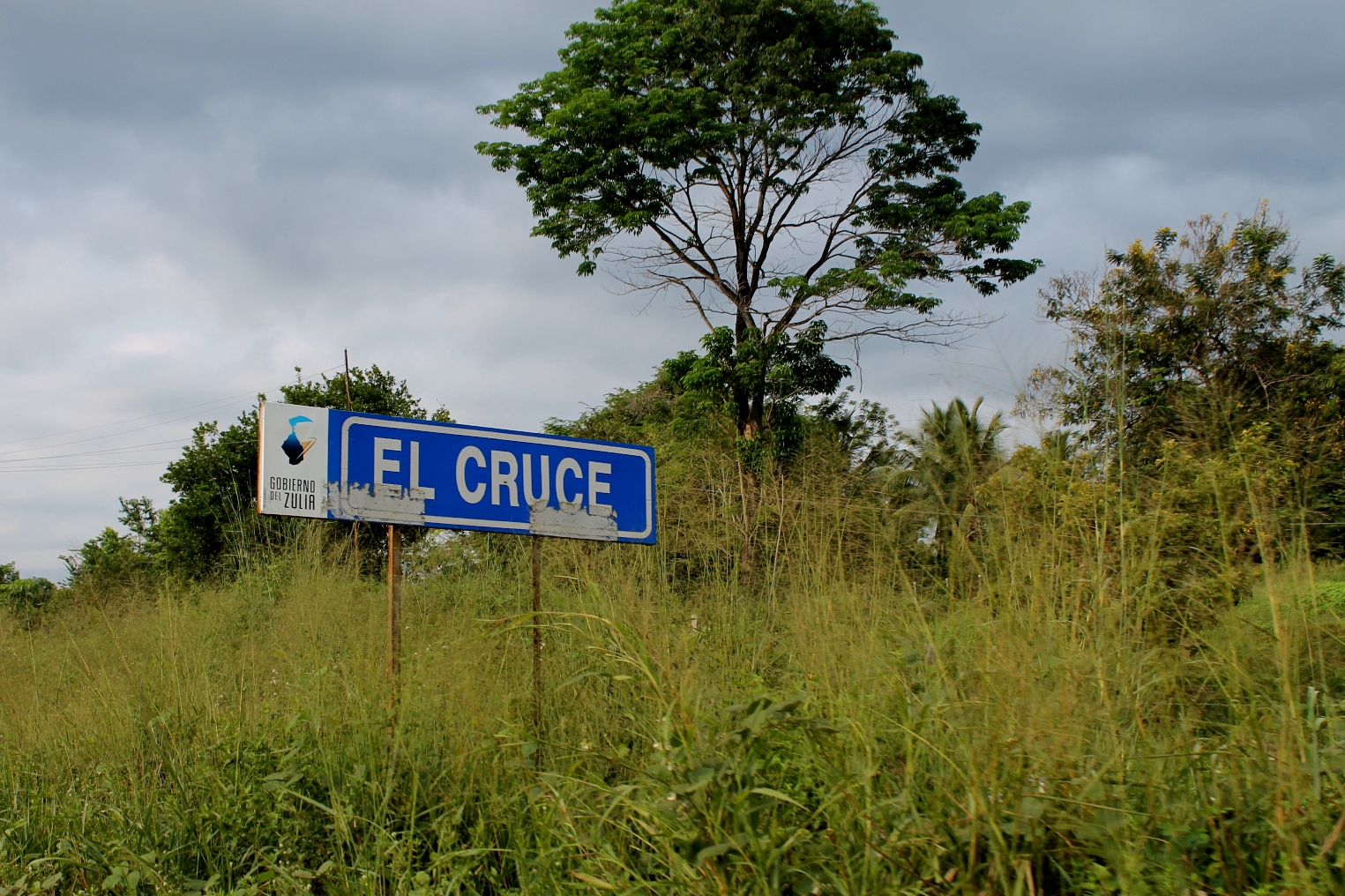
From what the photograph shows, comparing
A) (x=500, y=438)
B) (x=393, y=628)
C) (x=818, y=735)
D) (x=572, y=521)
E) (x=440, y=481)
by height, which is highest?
(x=500, y=438)

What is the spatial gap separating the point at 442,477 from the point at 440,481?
0.02 metres

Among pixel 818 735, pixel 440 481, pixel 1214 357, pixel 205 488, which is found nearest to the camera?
pixel 818 735

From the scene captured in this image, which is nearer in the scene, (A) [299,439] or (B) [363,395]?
(A) [299,439]

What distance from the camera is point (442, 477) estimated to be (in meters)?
3.50

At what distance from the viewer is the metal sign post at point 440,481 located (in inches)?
132

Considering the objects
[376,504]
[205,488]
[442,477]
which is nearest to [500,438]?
[442,477]

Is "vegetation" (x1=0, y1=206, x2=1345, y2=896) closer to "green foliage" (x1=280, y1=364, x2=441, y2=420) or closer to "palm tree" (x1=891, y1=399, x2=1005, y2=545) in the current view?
"palm tree" (x1=891, y1=399, x2=1005, y2=545)

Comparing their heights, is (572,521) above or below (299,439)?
below

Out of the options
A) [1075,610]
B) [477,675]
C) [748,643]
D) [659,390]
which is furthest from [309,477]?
[659,390]

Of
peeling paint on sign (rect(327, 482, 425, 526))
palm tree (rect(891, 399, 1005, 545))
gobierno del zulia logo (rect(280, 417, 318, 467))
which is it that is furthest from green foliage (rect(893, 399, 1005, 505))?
gobierno del zulia logo (rect(280, 417, 318, 467))

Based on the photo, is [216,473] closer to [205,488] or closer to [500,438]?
[205,488]

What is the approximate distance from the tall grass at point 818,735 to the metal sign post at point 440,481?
1.06 ft

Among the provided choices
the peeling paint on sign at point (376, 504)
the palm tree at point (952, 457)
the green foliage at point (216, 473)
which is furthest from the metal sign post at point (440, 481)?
the green foliage at point (216, 473)

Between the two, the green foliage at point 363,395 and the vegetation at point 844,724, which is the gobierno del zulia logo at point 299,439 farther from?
the green foliage at point 363,395
